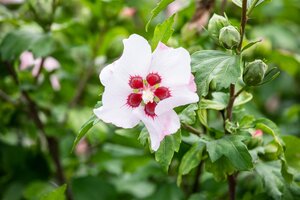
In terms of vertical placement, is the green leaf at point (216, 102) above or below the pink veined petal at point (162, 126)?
below

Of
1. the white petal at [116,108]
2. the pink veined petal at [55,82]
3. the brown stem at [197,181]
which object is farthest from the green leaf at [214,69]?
the pink veined petal at [55,82]

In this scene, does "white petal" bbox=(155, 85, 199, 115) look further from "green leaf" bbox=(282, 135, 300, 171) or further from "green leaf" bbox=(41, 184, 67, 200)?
"green leaf" bbox=(282, 135, 300, 171)

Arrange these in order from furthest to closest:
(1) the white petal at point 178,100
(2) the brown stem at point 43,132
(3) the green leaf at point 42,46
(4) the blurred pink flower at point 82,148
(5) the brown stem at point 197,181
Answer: (4) the blurred pink flower at point 82,148
(2) the brown stem at point 43,132
(3) the green leaf at point 42,46
(5) the brown stem at point 197,181
(1) the white petal at point 178,100

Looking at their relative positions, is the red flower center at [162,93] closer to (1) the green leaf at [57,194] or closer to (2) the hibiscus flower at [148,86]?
(2) the hibiscus flower at [148,86]

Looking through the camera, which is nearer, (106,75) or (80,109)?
(106,75)

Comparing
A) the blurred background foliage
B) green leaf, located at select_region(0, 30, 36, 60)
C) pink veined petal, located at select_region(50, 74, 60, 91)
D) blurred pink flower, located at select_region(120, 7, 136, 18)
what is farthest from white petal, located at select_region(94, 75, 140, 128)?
pink veined petal, located at select_region(50, 74, 60, 91)

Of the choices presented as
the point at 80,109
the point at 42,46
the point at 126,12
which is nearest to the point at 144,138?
the point at 42,46

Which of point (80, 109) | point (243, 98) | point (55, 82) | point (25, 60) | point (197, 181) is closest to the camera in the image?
A: point (243, 98)

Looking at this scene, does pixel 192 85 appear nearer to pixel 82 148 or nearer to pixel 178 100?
pixel 178 100
